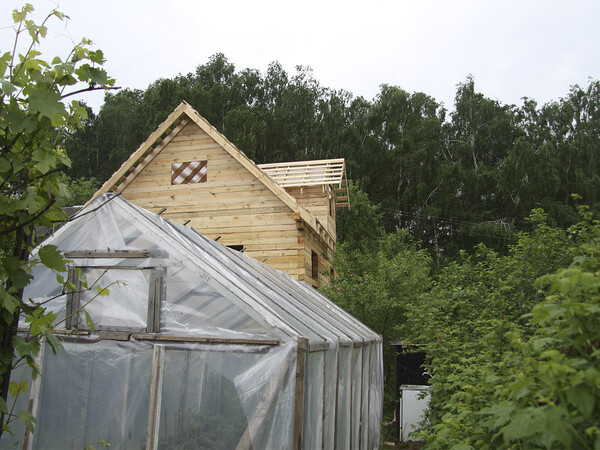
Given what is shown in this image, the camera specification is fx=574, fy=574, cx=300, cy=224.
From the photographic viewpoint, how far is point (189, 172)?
1673 centimetres

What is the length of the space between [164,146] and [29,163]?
14557 mm

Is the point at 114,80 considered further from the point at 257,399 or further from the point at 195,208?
the point at 195,208

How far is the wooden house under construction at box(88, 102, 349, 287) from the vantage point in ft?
50.7

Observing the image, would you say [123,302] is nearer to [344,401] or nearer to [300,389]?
[300,389]

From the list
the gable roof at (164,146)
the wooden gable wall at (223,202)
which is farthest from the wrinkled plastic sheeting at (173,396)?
the gable roof at (164,146)

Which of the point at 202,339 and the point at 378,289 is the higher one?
the point at 378,289

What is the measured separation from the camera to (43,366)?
5840 millimetres

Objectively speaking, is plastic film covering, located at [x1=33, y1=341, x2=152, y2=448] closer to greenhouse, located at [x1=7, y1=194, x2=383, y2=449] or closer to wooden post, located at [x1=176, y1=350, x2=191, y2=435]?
greenhouse, located at [x1=7, y1=194, x2=383, y2=449]

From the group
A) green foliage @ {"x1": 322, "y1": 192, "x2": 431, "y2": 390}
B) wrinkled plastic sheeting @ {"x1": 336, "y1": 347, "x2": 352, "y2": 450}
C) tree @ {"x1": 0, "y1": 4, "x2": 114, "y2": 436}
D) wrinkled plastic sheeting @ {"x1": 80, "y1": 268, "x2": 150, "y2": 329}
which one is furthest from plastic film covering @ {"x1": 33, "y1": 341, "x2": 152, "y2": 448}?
green foliage @ {"x1": 322, "y1": 192, "x2": 431, "y2": 390}

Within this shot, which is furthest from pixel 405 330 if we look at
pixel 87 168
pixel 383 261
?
pixel 87 168

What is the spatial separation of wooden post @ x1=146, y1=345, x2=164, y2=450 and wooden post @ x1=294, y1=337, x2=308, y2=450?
1.34 m

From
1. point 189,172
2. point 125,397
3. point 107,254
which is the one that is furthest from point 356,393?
point 189,172

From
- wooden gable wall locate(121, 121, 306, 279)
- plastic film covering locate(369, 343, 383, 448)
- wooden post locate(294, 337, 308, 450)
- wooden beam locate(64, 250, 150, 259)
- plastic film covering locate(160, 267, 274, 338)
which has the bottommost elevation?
plastic film covering locate(369, 343, 383, 448)

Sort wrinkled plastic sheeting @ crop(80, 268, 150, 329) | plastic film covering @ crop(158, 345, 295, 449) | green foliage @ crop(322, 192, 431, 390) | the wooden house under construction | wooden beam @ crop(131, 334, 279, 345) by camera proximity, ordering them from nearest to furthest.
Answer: plastic film covering @ crop(158, 345, 295, 449) → wooden beam @ crop(131, 334, 279, 345) → wrinkled plastic sheeting @ crop(80, 268, 150, 329) → green foliage @ crop(322, 192, 431, 390) → the wooden house under construction
